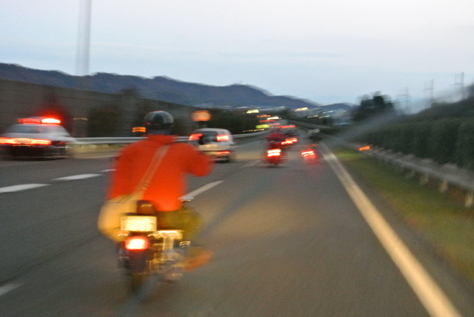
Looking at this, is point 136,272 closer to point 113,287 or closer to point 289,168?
point 113,287

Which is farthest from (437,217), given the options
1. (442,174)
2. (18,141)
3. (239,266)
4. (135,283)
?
(18,141)

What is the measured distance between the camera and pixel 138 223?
633 cm

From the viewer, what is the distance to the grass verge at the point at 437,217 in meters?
9.48

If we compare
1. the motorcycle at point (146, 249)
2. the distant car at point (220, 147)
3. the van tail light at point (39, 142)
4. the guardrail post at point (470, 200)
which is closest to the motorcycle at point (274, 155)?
the distant car at point (220, 147)

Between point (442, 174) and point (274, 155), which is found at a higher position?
point (442, 174)

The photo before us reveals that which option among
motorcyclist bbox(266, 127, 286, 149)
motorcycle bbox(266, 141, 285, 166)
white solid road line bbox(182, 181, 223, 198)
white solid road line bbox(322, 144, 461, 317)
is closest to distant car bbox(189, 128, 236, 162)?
motorcyclist bbox(266, 127, 286, 149)

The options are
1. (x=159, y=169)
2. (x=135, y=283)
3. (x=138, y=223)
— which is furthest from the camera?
(x=159, y=169)

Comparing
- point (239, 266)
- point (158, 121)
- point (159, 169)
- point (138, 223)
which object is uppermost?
point (158, 121)

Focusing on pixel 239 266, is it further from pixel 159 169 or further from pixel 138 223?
pixel 138 223

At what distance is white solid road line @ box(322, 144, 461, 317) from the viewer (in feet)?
21.8

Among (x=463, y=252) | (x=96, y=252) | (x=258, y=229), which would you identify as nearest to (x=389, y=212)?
(x=258, y=229)

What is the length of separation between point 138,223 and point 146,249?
246mm

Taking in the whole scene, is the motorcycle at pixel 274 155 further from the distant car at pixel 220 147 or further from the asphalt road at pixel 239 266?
the asphalt road at pixel 239 266

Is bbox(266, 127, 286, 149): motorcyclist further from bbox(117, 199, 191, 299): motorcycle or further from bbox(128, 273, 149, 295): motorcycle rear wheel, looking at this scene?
bbox(128, 273, 149, 295): motorcycle rear wheel
